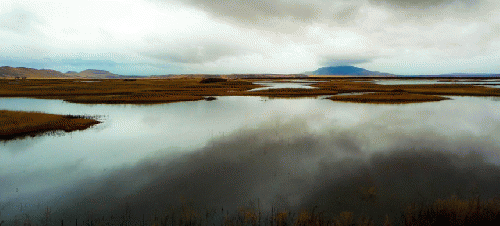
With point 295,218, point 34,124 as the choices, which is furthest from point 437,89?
point 34,124

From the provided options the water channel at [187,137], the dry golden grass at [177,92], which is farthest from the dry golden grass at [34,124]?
the dry golden grass at [177,92]

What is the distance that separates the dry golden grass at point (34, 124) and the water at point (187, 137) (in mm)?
1874

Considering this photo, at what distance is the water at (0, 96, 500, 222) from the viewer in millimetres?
12336

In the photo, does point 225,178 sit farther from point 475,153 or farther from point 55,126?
point 55,126

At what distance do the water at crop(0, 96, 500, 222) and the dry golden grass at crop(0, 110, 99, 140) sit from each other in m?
1.87

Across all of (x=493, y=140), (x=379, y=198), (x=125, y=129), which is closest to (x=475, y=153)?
(x=493, y=140)

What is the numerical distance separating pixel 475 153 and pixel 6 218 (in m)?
23.2

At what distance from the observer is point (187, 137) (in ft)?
63.3

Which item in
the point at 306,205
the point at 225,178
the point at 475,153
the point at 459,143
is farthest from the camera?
the point at 459,143

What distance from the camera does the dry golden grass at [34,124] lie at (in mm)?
19728

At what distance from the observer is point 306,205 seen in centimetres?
898

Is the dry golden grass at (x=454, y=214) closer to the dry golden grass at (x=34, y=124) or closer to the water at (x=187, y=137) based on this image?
the water at (x=187, y=137)

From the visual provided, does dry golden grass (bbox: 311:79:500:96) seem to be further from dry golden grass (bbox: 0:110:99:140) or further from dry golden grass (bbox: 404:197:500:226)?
dry golden grass (bbox: 404:197:500:226)

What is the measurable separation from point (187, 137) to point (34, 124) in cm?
1510
